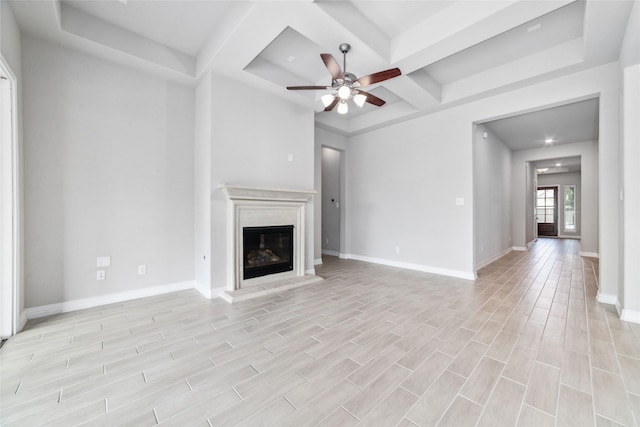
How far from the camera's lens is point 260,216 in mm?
3730

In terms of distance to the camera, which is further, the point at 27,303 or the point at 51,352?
the point at 27,303

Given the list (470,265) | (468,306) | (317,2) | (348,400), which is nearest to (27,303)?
(348,400)

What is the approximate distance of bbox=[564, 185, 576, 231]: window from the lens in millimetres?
10477

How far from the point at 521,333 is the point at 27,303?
15.7 ft

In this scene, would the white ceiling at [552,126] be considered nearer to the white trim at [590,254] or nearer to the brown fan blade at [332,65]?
the white trim at [590,254]

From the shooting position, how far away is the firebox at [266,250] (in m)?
3.64

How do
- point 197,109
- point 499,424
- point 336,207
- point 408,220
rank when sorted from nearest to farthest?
point 499,424
point 197,109
point 408,220
point 336,207

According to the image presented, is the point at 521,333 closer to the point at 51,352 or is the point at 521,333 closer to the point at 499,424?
the point at 499,424

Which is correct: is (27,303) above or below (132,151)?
below

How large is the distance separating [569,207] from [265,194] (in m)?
13.1

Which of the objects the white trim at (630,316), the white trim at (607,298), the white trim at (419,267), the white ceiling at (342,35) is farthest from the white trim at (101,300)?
the white trim at (607,298)

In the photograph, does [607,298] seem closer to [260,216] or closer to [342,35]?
[342,35]

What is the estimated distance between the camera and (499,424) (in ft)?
4.36

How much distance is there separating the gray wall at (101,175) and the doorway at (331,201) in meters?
3.44
